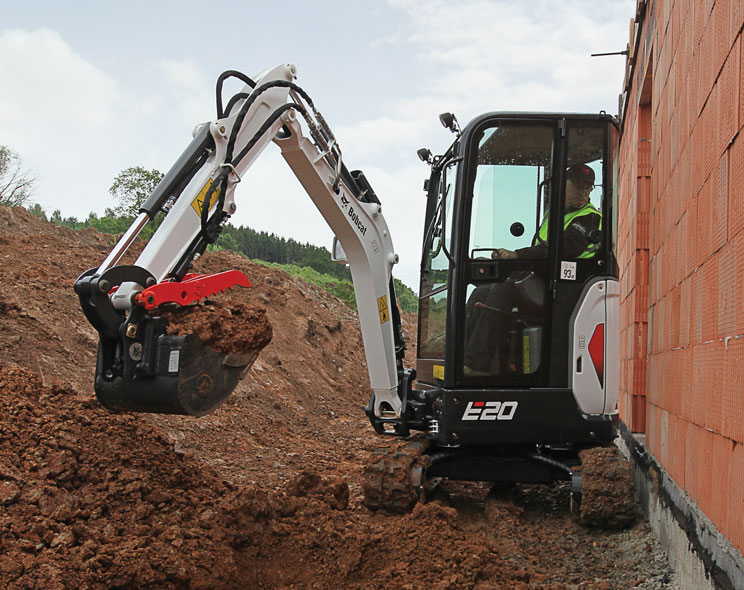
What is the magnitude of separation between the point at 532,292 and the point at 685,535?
7.20ft

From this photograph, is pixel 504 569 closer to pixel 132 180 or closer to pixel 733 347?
pixel 733 347

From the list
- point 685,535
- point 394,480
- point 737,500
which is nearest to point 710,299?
point 737,500

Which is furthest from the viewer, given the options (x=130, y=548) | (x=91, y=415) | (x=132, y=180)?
(x=132, y=180)

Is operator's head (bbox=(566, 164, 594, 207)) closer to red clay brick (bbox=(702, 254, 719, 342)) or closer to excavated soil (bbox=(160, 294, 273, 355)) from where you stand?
red clay brick (bbox=(702, 254, 719, 342))

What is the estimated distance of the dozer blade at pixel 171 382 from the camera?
147 inches

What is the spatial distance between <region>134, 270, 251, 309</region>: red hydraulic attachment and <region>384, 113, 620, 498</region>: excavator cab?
1.82 m

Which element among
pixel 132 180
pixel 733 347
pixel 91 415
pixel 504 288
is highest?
pixel 132 180

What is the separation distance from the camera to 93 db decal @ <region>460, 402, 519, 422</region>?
17.7 feet

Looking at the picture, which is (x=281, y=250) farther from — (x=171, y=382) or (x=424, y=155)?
(x=171, y=382)

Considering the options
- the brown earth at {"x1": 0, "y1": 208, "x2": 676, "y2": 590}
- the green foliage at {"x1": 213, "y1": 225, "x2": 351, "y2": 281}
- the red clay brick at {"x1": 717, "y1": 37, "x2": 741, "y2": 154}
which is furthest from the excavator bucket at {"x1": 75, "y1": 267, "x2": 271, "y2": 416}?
the green foliage at {"x1": 213, "y1": 225, "x2": 351, "y2": 281}

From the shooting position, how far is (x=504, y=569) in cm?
420

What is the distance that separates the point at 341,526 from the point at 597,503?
6.06 ft

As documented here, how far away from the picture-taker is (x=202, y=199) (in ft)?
14.1

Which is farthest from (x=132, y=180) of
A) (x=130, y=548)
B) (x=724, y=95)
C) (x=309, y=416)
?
(x=724, y=95)
